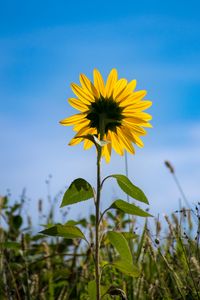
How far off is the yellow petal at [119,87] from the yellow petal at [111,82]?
0.5 inches

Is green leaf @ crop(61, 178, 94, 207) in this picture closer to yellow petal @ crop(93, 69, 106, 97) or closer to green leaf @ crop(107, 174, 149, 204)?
green leaf @ crop(107, 174, 149, 204)

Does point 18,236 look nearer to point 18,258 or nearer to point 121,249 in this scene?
point 18,258

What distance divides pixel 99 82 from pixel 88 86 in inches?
1.6

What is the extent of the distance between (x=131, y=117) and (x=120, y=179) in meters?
0.37

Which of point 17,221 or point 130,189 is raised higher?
point 17,221

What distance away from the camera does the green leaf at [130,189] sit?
150cm

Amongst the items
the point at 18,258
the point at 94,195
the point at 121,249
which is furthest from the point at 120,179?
the point at 18,258

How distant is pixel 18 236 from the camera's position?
3.83 meters

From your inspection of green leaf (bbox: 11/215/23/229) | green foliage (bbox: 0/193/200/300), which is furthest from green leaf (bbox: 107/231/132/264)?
green leaf (bbox: 11/215/23/229)

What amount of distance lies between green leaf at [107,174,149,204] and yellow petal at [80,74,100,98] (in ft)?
1.23

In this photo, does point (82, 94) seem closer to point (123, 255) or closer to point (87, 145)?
point (87, 145)

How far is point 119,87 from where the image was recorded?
1.81 meters

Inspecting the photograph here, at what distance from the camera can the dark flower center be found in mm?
1814

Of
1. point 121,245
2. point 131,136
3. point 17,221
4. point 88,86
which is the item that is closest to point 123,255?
point 121,245
